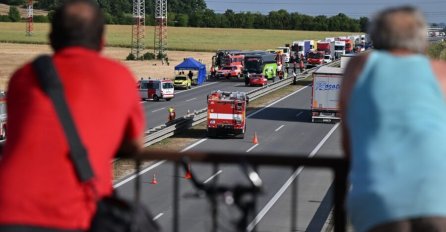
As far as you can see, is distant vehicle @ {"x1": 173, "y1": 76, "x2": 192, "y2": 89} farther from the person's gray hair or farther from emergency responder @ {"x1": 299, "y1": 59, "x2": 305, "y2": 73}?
the person's gray hair

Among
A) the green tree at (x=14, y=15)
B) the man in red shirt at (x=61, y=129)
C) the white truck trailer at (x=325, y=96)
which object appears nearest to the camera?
the man in red shirt at (x=61, y=129)

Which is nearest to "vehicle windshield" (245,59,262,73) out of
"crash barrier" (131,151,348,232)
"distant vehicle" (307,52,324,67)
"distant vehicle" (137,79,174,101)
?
"distant vehicle" (137,79,174,101)

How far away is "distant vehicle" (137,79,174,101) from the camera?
6486 centimetres

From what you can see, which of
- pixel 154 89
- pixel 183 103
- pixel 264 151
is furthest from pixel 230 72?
pixel 264 151

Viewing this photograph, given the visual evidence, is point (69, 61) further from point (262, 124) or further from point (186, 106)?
point (186, 106)

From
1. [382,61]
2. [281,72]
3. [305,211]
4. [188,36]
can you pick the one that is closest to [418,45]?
[382,61]

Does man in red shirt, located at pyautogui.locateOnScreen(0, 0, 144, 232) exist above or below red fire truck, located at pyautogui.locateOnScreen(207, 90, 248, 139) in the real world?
above

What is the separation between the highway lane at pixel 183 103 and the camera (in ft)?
178

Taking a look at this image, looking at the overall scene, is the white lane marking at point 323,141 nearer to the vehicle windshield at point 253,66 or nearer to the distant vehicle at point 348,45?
the vehicle windshield at point 253,66

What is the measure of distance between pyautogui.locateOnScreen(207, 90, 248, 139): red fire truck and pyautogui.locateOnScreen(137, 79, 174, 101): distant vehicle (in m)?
16.3

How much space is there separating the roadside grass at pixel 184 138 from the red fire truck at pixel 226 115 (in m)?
0.99

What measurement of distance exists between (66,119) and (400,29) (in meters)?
1.74

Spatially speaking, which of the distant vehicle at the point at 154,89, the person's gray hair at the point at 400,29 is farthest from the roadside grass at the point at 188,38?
the person's gray hair at the point at 400,29

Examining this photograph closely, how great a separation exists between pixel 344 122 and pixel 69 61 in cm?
148
